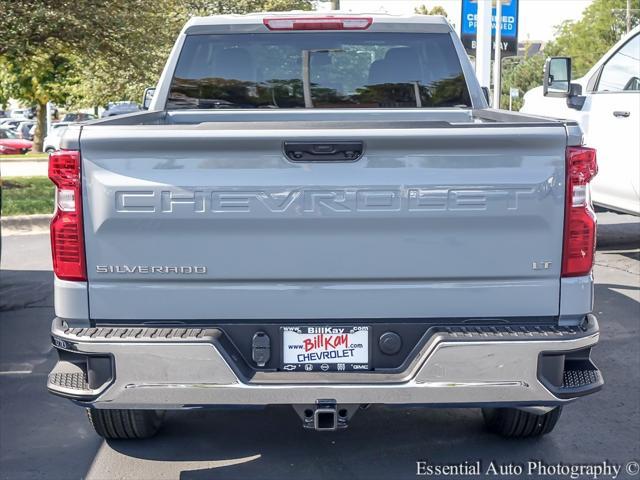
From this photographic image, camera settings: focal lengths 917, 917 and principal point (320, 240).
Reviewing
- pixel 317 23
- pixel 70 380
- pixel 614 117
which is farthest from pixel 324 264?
pixel 614 117

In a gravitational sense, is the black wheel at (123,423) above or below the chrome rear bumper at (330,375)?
below

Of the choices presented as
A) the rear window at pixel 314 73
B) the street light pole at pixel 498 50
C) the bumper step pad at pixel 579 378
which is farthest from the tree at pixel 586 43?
the bumper step pad at pixel 579 378

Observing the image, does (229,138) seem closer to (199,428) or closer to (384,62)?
(199,428)

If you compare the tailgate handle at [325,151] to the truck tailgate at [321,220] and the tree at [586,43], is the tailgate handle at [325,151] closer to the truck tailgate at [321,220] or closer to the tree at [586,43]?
the truck tailgate at [321,220]

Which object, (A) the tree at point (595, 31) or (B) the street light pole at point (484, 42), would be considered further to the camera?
(A) the tree at point (595, 31)

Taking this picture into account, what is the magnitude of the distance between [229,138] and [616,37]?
63.9m

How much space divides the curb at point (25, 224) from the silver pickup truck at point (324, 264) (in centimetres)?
934

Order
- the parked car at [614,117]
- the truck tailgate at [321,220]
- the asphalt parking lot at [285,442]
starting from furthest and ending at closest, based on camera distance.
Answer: the parked car at [614,117], the asphalt parking lot at [285,442], the truck tailgate at [321,220]

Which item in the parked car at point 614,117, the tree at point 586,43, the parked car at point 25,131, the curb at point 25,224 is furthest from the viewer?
the tree at point 586,43

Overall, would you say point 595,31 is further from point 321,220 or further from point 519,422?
point 321,220

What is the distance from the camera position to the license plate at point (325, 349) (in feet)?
12.0

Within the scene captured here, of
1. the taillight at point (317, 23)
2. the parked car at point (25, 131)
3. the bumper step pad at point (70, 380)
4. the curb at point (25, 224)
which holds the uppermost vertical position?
the taillight at point (317, 23)

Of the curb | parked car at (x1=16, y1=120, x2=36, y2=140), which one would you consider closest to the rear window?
the curb

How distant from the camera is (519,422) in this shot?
4.68 metres
